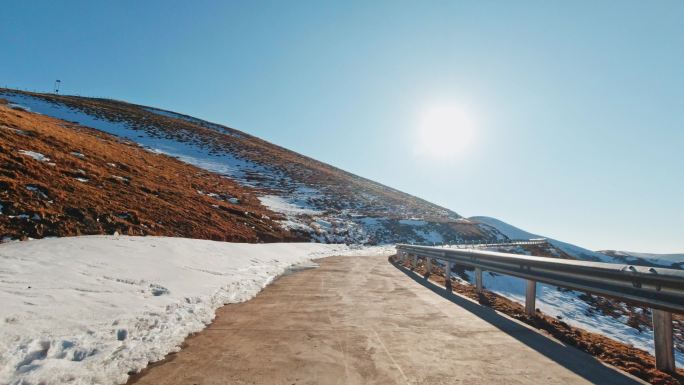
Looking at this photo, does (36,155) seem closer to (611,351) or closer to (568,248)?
(611,351)

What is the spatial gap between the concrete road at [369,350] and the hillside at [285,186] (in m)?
18.2

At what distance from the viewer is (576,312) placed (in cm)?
1520

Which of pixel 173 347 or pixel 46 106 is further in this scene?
pixel 46 106

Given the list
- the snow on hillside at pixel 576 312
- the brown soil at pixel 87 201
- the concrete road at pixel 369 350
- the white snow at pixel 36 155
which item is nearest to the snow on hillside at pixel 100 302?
the concrete road at pixel 369 350

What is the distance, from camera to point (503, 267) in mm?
8344

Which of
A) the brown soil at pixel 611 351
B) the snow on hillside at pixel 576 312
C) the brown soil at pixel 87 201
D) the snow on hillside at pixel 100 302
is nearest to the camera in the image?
the snow on hillside at pixel 100 302

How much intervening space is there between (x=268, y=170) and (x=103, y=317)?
5927 cm

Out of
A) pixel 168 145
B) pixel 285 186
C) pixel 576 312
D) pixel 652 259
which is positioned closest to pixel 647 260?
pixel 652 259

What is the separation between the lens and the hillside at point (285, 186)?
129 ft

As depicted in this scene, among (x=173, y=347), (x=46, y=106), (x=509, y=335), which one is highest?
(x=46, y=106)

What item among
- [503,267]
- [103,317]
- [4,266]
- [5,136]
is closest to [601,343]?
[503,267]

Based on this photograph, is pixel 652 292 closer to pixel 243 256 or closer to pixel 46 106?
pixel 243 256

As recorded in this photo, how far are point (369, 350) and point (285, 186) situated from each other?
51.3 meters

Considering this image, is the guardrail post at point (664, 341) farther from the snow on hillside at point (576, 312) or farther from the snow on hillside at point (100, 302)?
the snow on hillside at point (576, 312)
